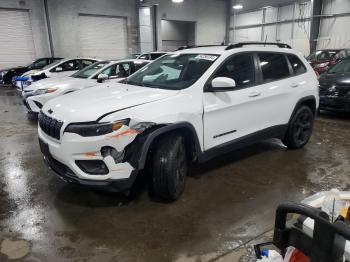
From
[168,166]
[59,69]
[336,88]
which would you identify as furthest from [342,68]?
[59,69]

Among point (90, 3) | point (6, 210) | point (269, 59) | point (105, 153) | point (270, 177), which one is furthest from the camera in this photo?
point (90, 3)

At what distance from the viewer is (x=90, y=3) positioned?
16.5 meters

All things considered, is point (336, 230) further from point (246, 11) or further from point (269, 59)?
point (246, 11)

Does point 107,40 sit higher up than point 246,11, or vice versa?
point 246,11

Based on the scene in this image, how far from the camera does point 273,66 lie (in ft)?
13.3

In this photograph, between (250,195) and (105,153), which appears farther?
(250,195)

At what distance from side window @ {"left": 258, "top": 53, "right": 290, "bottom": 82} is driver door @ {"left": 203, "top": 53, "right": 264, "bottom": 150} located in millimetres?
189

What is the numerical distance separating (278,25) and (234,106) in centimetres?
1766

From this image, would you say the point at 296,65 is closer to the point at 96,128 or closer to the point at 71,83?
the point at 96,128

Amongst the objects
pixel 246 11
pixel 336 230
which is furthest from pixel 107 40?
pixel 336 230

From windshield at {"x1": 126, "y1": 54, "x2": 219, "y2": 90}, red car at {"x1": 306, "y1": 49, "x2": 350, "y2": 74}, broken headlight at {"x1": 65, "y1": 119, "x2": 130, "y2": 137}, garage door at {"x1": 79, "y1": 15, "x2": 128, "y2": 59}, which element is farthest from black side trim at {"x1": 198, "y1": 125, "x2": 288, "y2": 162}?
garage door at {"x1": 79, "y1": 15, "x2": 128, "y2": 59}

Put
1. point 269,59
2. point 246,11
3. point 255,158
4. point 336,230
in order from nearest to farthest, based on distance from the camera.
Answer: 1. point 336,230
2. point 269,59
3. point 255,158
4. point 246,11

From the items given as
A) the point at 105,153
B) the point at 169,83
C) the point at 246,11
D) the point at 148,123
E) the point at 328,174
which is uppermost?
the point at 246,11

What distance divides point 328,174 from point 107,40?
15853 mm
